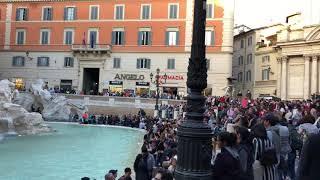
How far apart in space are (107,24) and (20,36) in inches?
423

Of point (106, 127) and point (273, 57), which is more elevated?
point (273, 57)

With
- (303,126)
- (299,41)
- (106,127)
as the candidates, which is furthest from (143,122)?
(303,126)

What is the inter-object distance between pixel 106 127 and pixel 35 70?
18129mm

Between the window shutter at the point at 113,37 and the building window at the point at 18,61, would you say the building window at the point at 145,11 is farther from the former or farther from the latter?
the building window at the point at 18,61

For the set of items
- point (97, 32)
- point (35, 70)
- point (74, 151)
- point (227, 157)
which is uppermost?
point (97, 32)

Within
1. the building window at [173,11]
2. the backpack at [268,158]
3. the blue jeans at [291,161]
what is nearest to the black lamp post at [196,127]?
the backpack at [268,158]

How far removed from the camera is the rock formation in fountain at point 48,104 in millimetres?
43250

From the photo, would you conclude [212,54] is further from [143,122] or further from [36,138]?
[36,138]

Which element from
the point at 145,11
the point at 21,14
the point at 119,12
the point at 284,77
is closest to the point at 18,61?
the point at 21,14

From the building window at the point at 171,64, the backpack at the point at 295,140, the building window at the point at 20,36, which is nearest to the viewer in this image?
the backpack at the point at 295,140

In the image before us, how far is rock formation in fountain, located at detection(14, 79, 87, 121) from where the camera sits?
43.2m

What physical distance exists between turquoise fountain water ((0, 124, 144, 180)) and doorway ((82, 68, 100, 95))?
22790mm

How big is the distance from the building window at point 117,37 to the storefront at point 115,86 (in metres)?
4.38

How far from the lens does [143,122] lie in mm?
38594
